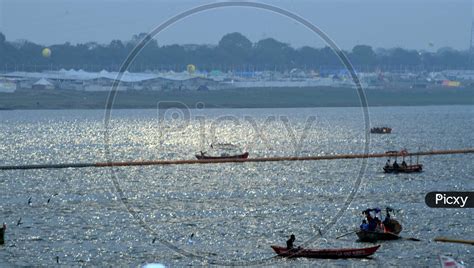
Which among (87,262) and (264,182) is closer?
(87,262)

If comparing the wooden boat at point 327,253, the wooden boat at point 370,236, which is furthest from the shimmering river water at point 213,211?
the wooden boat at point 370,236

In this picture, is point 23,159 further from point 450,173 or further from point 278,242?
point 278,242

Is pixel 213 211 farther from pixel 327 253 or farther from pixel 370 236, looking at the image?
pixel 327 253

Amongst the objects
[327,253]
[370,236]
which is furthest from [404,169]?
[327,253]

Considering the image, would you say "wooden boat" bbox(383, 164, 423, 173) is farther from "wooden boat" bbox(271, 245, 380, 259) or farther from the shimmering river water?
"wooden boat" bbox(271, 245, 380, 259)

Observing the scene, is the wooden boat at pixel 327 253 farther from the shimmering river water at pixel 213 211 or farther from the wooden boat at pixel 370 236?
the wooden boat at pixel 370 236

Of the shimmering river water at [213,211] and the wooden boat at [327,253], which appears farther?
the shimmering river water at [213,211]

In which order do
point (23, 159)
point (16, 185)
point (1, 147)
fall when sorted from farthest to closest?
point (1, 147)
point (23, 159)
point (16, 185)

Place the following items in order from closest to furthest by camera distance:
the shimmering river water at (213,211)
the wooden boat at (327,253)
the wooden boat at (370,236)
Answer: the wooden boat at (327,253), the shimmering river water at (213,211), the wooden boat at (370,236)

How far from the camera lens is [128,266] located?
200 ft

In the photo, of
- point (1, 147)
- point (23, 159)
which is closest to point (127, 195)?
point (23, 159)

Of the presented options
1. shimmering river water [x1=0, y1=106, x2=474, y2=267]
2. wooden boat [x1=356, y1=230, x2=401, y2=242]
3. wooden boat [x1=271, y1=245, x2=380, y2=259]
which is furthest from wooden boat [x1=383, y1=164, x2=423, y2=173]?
wooden boat [x1=271, y1=245, x2=380, y2=259]

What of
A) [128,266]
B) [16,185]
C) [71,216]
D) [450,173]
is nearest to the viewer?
[128,266]

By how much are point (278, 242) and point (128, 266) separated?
1167cm
